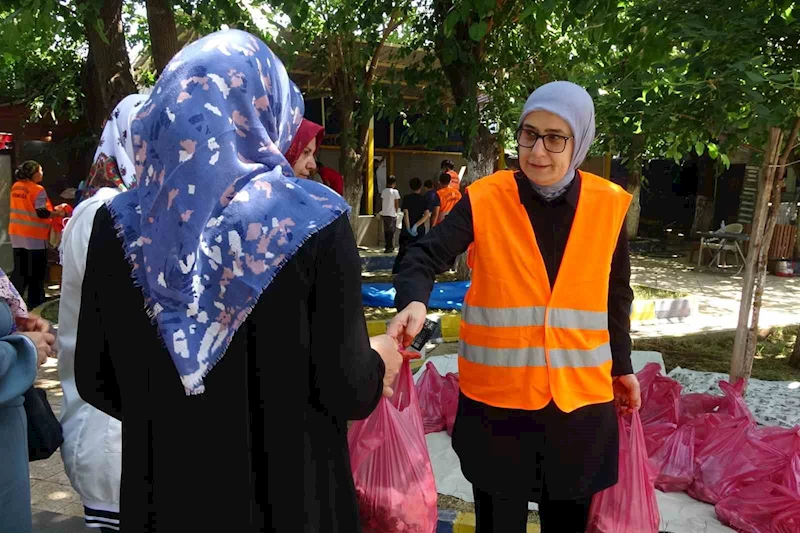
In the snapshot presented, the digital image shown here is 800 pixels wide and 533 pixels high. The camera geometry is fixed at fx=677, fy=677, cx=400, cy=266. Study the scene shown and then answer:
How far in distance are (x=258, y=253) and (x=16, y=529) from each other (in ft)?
4.07

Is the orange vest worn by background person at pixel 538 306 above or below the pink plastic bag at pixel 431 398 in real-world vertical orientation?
above

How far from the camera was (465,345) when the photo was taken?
219 centimetres

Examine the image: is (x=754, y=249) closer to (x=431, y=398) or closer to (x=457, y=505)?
(x=431, y=398)

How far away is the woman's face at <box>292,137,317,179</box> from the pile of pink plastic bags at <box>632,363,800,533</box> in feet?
5.93

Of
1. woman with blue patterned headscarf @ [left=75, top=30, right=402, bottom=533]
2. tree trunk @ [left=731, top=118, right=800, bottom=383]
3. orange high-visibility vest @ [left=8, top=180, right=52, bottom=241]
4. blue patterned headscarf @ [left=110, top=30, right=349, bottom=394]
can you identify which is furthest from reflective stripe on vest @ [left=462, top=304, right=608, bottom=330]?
orange high-visibility vest @ [left=8, top=180, right=52, bottom=241]

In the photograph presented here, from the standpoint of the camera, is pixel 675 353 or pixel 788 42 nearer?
pixel 788 42

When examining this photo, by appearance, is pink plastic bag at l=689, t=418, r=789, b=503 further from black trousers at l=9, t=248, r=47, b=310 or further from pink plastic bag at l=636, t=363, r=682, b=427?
black trousers at l=9, t=248, r=47, b=310

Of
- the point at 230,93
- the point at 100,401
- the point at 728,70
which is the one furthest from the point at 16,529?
the point at 728,70

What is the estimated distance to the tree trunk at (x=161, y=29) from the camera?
19.2 feet

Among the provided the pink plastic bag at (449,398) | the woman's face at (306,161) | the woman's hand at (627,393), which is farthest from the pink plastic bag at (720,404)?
the woman's face at (306,161)

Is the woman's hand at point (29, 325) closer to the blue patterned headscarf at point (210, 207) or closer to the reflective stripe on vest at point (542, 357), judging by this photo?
the blue patterned headscarf at point (210, 207)

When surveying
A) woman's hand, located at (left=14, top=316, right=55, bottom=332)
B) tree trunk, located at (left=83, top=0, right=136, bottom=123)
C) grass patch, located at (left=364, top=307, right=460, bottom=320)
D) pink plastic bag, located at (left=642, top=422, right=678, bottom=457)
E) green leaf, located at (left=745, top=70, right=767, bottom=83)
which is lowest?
grass patch, located at (left=364, top=307, right=460, bottom=320)

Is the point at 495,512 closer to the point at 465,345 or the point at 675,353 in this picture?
the point at 465,345

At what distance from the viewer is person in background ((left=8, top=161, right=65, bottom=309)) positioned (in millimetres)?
7934
